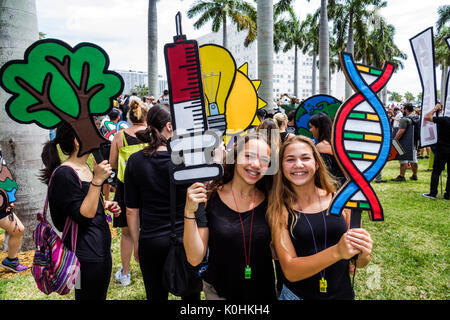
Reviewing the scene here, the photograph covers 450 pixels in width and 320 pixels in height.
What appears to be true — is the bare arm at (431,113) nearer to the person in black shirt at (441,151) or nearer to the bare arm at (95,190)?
the person in black shirt at (441,151)

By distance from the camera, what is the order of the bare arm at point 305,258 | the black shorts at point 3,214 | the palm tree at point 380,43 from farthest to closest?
the palm tree at point 380,43
the black shorts at point 3,214
the bare arm at point 305,258

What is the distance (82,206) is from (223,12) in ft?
66.9

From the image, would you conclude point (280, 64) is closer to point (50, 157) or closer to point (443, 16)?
point (443, 16)

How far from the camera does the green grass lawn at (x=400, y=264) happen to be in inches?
122

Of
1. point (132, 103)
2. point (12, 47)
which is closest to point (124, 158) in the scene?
point (132, 103)

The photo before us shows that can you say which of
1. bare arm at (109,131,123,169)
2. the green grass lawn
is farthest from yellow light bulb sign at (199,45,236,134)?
the green grass lawn

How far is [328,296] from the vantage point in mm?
1611

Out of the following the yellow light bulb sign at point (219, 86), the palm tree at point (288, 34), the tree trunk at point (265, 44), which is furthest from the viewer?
the palm tree at point (288, 34)

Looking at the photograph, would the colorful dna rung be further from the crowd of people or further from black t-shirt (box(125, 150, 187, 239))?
black t-shirt (box(125, 150, 187, 239))

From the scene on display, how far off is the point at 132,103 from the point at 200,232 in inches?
76.4

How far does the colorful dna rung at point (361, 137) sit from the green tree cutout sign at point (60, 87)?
138 cm

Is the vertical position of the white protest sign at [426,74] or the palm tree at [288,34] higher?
the palm tree at [288,34]

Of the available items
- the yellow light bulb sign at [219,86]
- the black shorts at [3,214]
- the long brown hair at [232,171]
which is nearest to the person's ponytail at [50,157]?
the long brown hair at [232,171]

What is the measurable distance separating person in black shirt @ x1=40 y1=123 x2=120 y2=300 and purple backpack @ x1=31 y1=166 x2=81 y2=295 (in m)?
0.04
